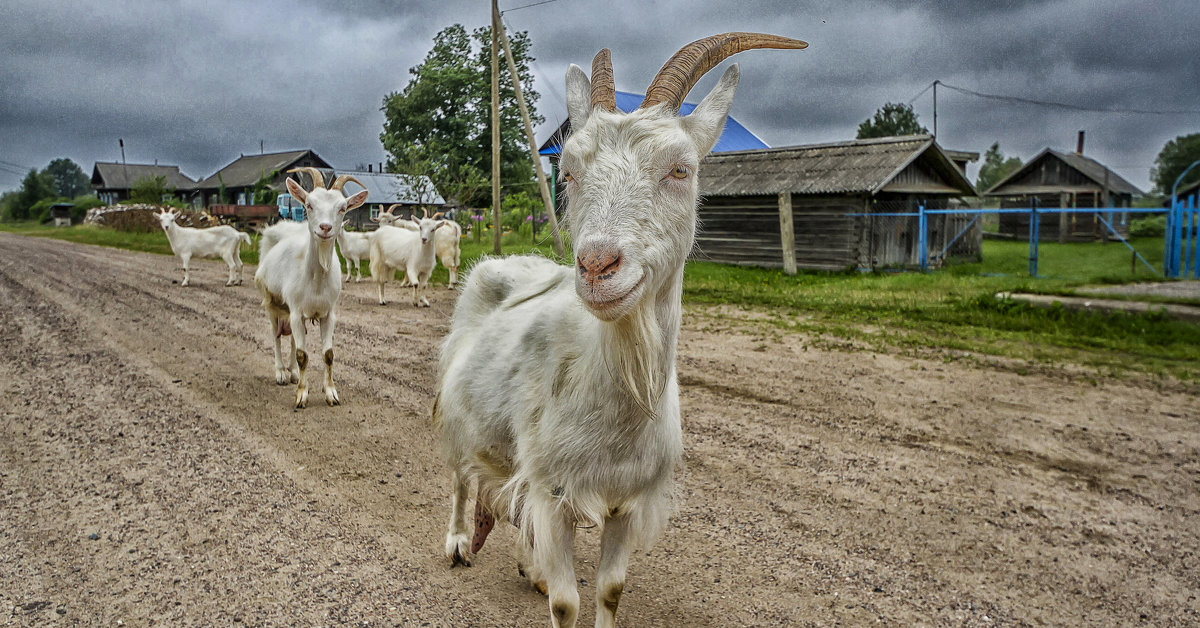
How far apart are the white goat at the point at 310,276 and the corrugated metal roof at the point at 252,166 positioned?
59.1 m

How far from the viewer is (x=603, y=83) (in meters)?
2.77

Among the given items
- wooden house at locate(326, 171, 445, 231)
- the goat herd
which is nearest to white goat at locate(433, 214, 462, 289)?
the goat herd

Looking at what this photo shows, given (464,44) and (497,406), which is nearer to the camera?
(497,406)

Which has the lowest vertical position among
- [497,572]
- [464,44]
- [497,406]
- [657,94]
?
[497,572]

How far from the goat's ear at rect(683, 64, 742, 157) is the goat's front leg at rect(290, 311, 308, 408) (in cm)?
564

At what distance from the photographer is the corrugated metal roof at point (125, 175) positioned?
85.2 metres

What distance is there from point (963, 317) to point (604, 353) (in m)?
9.97

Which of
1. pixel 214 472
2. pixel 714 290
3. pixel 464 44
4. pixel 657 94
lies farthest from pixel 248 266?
pixel 464 44

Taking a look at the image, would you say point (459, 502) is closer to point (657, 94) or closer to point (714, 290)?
→ point (657, 94)

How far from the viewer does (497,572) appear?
400 centimetres

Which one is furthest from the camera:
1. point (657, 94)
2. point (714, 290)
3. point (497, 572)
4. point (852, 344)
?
point (714, 290)

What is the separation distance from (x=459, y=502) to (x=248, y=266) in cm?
2029

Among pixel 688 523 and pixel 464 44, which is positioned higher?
pixel 464 44

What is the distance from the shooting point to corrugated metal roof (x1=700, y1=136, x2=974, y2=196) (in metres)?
19.0
